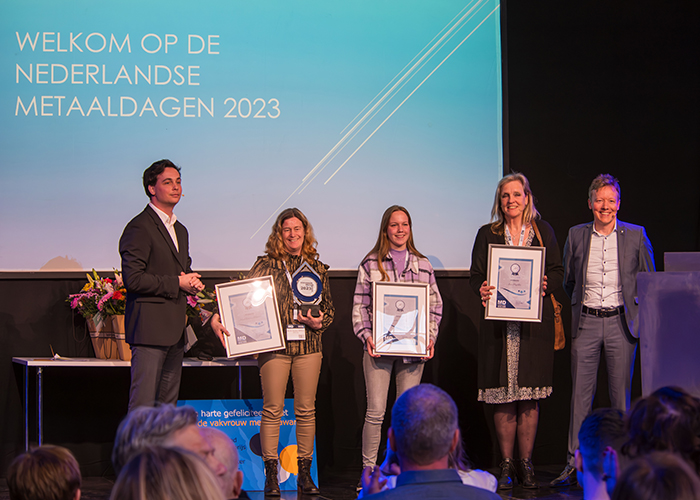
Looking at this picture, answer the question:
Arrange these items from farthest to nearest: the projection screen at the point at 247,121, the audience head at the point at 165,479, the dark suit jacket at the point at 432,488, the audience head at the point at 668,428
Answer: the projection screen at the point at 247,121 < the audience head at the point at 668,428 < the dark suit jacket at the point at 432,488 < the audience head at the point at 165,479

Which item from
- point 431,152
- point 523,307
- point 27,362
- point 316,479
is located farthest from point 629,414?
point 27,362

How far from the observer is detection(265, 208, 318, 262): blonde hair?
3.75 meters

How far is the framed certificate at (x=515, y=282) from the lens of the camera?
3551 millimetres

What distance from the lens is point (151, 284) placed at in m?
3.26

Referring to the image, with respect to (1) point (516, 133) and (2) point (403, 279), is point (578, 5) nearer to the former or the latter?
(1) point (516, 133)

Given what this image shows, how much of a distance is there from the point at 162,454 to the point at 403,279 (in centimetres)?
276

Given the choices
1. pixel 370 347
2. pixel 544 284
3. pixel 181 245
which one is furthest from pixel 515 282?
pixel 181 245

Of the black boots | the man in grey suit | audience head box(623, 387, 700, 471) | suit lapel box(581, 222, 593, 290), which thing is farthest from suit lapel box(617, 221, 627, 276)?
audience head box(623, 387, 700, 471)

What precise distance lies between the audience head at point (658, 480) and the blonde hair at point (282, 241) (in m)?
2.73

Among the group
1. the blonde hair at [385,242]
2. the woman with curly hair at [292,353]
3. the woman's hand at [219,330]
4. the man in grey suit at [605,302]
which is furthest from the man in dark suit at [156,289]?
the man in grey suit at [605,302]

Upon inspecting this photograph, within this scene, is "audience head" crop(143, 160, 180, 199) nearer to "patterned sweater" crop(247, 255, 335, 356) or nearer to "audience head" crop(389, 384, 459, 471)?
"patterned sweater" crop(247, 255, 335, 356)

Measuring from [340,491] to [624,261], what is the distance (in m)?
2.18

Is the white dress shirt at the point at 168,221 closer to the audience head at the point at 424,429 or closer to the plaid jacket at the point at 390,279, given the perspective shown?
the plaid jacket at the point at 390,279

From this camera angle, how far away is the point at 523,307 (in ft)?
11.7
